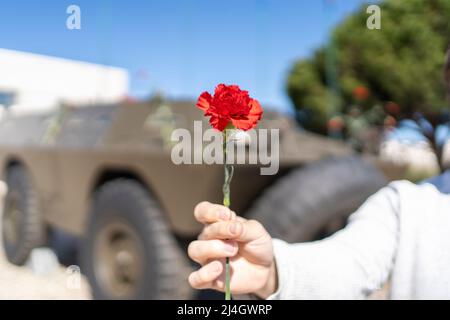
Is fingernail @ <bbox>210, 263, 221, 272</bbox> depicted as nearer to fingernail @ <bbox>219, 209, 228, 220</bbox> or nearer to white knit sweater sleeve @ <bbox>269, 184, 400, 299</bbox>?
fingernail @ <bbox>219, 209, 228, 220</bbox>

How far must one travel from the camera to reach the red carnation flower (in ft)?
1.95

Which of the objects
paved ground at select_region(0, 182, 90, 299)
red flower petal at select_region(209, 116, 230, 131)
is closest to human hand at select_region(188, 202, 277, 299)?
red flower petal at select_region(209, 116, 230, 131)

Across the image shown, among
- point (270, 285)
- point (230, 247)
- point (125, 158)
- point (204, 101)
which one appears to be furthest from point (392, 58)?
point (204, 101)

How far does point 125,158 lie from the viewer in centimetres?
311

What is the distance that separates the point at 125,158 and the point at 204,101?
101 inches

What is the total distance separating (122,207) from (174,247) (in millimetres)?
433

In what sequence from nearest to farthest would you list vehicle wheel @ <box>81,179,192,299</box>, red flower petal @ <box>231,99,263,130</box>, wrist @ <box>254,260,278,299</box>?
red flower petal @ <box>231,99,263,130</box>, wrist @ <box>254,260,278,299</box>, vehicle wheel @ <box>81,179,192,299</box>

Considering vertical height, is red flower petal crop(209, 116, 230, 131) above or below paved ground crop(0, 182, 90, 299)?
above

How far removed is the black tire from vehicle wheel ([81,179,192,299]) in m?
0.55

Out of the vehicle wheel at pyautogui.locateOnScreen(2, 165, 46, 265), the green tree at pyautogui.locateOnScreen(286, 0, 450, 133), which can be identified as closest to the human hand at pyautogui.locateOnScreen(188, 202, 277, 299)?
the vehicle wheel at pyautogui.locateOnScreen(2, 165, 46, 265)

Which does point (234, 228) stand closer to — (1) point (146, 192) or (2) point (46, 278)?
(1) point (146, 192)

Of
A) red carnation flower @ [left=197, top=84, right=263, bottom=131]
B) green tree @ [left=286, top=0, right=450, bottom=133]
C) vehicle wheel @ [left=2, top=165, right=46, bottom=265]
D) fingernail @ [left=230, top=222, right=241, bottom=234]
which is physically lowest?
vehicle wheel @ [left=2, top=165, right=46, bottom=265]

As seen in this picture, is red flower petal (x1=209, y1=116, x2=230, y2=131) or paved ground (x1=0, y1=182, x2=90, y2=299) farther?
paved ground (x1=0, y1=182, x2=90, y2=299)

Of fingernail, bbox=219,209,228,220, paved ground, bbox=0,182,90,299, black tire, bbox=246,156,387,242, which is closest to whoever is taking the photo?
fingernail, bbox=219,209,228,220
